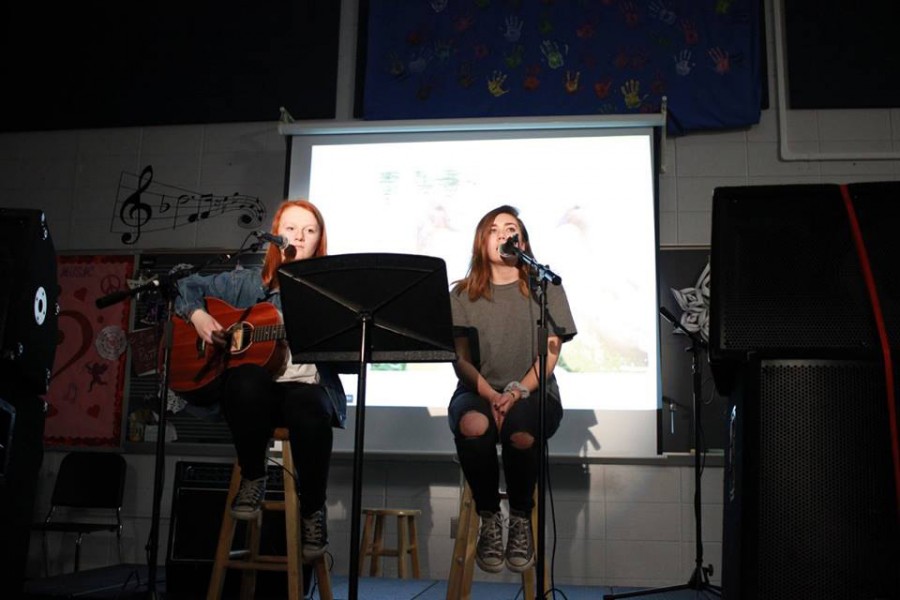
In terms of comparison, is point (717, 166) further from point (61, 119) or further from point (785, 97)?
point (61, 119)

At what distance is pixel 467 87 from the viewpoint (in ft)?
14.6

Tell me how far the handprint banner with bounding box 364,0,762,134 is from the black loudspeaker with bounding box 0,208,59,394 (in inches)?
94.7

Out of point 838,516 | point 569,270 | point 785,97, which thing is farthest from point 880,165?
point 838,516

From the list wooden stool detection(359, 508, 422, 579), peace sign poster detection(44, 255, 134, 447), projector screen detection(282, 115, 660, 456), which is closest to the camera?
wooden stool detection(359, 508, 422, 579)

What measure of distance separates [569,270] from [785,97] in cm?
151

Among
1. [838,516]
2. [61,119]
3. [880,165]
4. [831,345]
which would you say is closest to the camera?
[838,516]

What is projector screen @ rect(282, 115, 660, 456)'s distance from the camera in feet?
12.7

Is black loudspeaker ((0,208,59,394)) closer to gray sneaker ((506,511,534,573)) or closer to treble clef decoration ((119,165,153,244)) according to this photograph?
gray sneaker ((506,511,534,573))

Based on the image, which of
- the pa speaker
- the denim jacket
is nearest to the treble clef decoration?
the denim jacket

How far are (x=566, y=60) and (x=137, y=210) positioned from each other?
8.13ft

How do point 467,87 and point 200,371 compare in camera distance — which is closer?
point 200,371

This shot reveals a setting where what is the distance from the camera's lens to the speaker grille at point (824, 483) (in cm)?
154

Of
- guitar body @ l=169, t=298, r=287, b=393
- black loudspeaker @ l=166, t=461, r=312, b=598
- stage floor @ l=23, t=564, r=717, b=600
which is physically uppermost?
guitar body @ l=169, t=298, r=287, b=393

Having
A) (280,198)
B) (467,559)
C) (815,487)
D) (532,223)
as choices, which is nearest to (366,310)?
(467,559)
